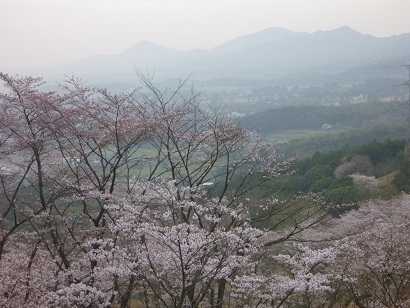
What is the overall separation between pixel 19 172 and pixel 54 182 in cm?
140

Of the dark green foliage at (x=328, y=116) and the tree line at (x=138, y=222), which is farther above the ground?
the tree line at (x=138, y=222)

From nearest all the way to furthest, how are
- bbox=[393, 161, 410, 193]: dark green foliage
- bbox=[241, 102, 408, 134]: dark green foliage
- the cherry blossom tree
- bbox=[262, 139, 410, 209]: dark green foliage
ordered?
the cherry blossom tree
bbox=[393, 161, 410, 193]: dark green foliage
bbox=[262, 139, 410, 209]: dark green foliage
bbox=[241, 102, 408, 134]: dark green foliage

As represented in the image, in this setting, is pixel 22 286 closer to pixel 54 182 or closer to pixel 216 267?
pixel 54 182

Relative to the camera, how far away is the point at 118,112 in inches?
380

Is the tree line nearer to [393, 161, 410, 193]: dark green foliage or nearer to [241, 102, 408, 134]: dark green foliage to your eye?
[393, 161, 410, 193]: dark green foliage

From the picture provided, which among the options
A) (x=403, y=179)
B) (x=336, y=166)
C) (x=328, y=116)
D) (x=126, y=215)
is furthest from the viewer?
(x=328, y=116)

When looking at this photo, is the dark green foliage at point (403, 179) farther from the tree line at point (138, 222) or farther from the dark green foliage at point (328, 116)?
the dark green foliage at point (328, 116)

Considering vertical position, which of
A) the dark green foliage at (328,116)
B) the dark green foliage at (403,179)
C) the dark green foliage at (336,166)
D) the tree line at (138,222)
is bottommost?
the dark green foliage at (328,116)

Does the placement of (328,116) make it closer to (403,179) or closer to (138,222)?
(403,179)

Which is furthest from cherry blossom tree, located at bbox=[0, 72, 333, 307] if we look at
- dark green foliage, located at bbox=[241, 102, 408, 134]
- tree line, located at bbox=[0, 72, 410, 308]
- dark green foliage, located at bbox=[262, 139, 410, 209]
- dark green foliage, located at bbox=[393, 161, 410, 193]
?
dark green foliage, located at bbox=[241, 102, 408, 134]

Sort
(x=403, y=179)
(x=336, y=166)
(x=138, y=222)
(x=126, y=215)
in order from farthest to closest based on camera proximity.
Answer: (x=336, y=166) < (x=403, y=179) < (x=126, y=215) < (x=138, y=222)

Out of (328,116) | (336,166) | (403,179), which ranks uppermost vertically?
(403,179)

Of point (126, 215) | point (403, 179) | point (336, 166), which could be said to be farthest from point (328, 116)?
point (126, 215)

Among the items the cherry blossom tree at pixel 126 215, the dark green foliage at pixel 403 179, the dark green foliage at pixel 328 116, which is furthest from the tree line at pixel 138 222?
the dark green foliage at pixel 328 116
